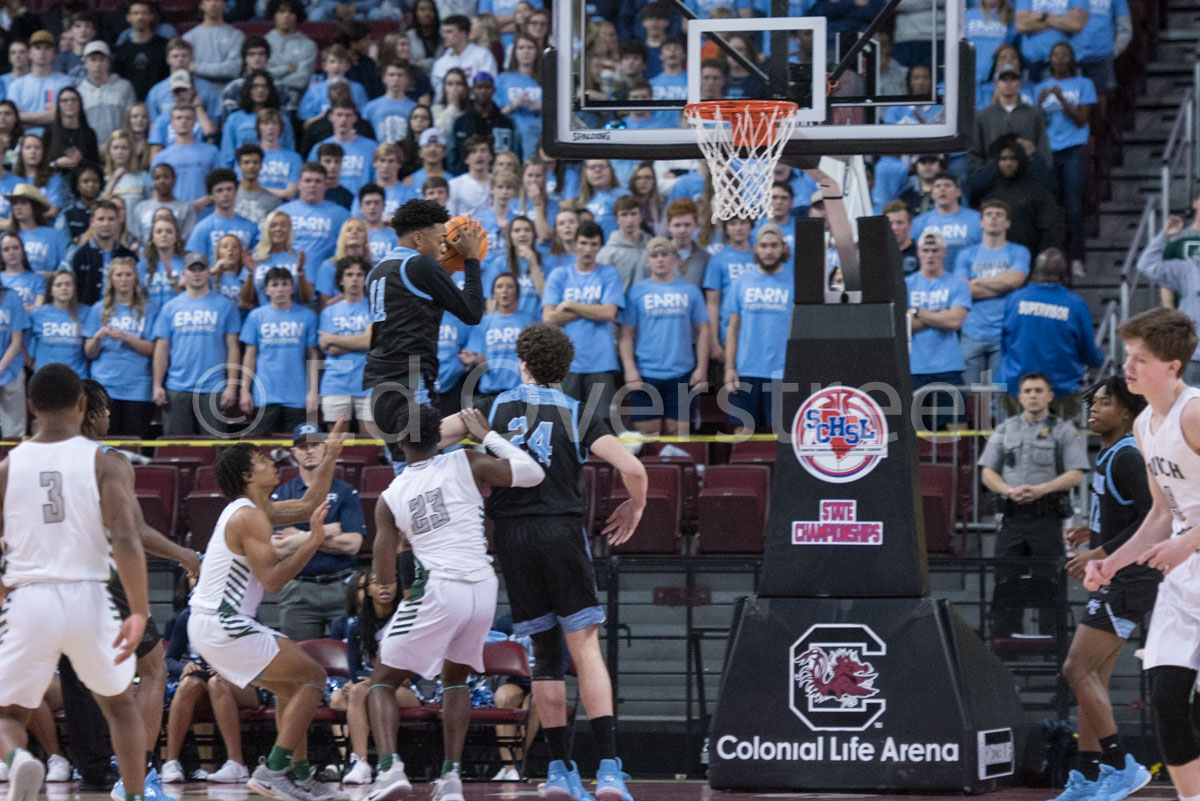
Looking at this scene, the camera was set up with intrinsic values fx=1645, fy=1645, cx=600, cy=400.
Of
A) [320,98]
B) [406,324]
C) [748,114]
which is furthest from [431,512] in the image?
[320,98]

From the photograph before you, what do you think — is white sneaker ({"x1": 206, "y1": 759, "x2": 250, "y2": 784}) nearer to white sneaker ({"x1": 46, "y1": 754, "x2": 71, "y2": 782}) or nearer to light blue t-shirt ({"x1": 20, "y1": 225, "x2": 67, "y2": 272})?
white sneaker ({"x1": 46, "y1": 754, "x2": 71, "y2": 782})

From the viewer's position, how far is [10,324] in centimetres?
1443

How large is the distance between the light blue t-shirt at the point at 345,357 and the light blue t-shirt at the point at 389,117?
3016mm

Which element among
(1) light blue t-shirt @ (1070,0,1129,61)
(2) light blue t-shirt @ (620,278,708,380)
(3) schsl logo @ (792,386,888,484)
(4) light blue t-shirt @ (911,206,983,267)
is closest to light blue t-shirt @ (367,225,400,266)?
(2) light blue t-shirt @ (620,278,708,380)

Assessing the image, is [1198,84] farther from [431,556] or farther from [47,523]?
[47,523]

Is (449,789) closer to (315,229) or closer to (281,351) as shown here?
(281,351)

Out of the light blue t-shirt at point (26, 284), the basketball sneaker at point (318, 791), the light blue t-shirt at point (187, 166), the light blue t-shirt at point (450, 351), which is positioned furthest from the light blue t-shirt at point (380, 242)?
the basketball sneaker at point (318, 791)

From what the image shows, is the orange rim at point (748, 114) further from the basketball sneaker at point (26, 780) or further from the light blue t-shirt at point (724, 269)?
the light blue t-shirt at point (724, 269)

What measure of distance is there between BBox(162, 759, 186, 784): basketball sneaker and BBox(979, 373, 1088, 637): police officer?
5525 millimetres

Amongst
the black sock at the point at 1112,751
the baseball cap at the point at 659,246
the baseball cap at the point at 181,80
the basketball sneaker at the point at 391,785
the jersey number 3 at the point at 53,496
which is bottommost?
the black sock at the point at 1112,751

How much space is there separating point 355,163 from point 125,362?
3.15 metres

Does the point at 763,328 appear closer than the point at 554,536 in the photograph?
No

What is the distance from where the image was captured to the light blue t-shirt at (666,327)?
44.1ft

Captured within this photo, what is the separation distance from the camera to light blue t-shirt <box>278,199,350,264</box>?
15.1m
